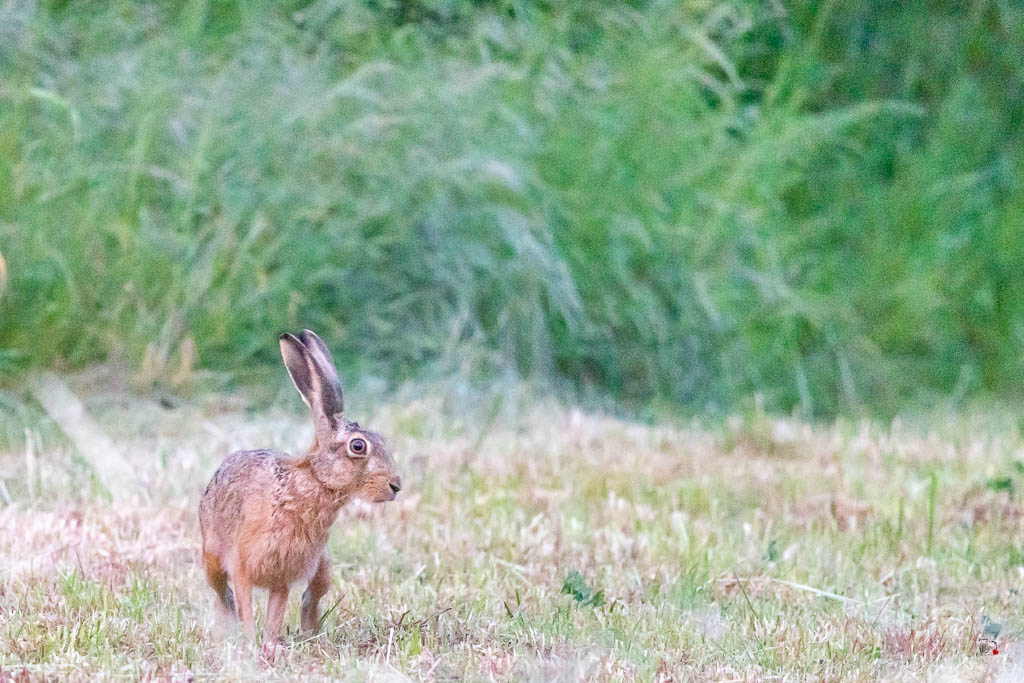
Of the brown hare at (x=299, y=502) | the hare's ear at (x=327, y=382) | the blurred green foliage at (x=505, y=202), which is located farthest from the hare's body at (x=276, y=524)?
the blurred green foliage at (x=505, y=202)

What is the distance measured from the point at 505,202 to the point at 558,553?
10.4ft

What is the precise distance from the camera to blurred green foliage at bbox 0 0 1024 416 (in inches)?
260

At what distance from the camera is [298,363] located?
3686 mm

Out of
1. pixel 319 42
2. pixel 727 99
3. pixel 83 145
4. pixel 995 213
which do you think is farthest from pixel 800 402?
pixel 83 145

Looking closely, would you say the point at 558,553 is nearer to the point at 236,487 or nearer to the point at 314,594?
the point at 314,594

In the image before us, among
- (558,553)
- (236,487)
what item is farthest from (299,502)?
(558,553)

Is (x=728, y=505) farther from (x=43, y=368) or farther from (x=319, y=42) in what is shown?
(x=319, y=42)

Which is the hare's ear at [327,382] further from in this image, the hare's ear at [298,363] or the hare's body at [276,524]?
the hare's body at [276,524]

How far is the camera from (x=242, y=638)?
347 centimetres

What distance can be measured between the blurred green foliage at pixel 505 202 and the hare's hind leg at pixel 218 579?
2844mm

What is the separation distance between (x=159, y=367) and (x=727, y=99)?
353 cm

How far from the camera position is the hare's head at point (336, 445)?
11.5 ft

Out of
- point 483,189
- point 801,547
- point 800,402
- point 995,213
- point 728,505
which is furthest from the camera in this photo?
point 995,213

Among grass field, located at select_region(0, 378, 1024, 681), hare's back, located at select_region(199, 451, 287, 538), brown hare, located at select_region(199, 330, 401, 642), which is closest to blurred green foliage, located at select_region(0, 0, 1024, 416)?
grass field, located at select_region(0, 378, 1024, 681)
